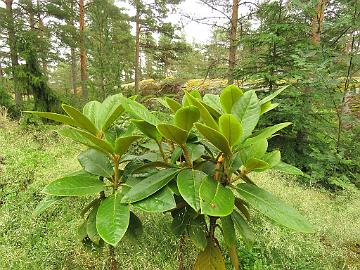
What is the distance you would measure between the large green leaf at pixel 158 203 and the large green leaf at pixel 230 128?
12.4 inches

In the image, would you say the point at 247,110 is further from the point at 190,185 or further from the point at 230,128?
the point at 190,185

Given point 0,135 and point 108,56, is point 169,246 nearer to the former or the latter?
point 0,135

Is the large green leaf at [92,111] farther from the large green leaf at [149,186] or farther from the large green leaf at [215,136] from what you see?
the large green leaf at [215,136]

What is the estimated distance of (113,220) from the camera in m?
1.08

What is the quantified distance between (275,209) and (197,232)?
41 centimetres

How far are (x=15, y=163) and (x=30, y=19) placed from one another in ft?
48.5

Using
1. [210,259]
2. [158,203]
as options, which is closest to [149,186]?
[158,203]

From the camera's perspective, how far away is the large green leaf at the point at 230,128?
1019 millimetres

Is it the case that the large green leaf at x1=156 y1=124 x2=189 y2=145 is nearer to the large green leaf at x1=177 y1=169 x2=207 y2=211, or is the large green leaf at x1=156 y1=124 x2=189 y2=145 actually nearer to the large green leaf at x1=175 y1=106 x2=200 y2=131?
the large green leaf at x1=175 y1=106 x2=200 y2=131

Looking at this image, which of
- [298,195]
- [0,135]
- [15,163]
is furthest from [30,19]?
[298,195]

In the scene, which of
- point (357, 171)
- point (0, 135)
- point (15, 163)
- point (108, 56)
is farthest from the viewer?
point (108, 56)

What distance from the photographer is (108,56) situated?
9211 millimetres

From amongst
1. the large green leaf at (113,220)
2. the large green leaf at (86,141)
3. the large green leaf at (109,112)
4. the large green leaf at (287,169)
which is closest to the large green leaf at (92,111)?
the large green leaf at (109,112)

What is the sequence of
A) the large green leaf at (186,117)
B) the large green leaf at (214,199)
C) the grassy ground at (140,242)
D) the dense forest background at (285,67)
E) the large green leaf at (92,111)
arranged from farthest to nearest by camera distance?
the dense forest background at (285,67)
the grassy ground at (140,242)
the large green leaf at (92,111)
the large green leaf at (186,117)
the large green leaf at (214,199)
